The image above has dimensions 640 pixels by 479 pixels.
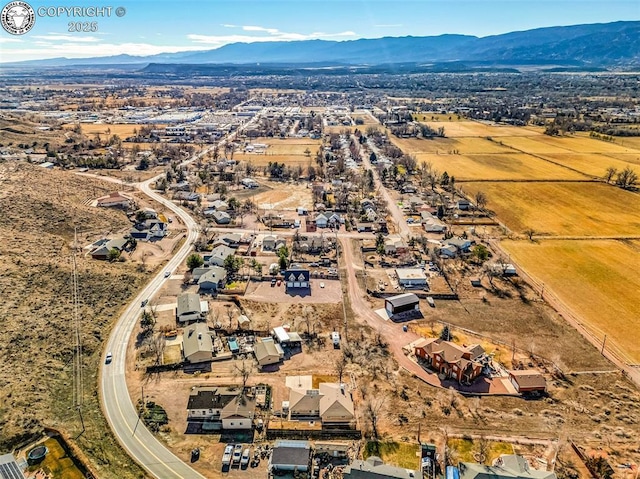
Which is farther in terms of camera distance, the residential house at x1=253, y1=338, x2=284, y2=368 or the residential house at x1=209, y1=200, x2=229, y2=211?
the residential house at x1=209, y1=200, x2=229, y2=211

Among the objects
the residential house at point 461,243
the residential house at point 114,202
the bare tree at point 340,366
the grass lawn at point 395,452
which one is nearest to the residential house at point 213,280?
the bare tree at point 340,366

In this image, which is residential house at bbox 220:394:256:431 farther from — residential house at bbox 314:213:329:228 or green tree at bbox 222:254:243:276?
residential house at bbox 314:213:329:228

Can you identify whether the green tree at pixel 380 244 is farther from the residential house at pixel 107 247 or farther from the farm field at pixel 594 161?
the farm field at pixel 594 161

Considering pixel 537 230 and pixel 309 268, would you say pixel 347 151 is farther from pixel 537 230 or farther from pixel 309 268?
pixel 309 268

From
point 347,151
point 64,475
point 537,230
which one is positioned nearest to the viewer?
point 64,475

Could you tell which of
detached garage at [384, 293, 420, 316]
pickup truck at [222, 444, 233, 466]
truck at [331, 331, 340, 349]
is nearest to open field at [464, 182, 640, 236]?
detached garage at [384, 293, 420, 316]

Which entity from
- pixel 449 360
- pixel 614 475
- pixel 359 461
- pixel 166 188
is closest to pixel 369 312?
pixel 449 360
